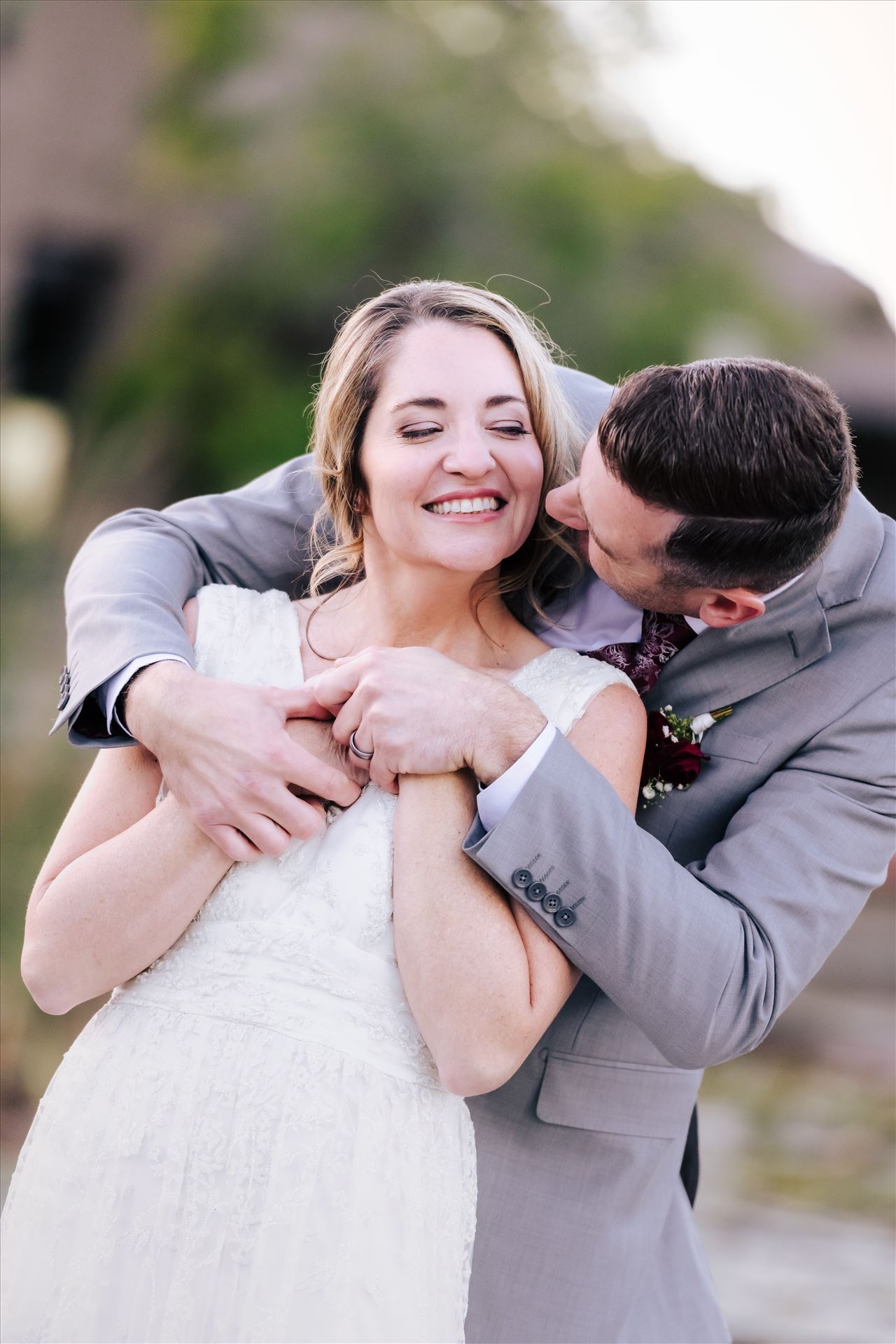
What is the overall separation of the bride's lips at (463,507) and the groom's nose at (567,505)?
97mm

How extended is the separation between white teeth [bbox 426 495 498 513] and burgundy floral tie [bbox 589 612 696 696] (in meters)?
0.33

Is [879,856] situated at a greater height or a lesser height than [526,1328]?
greater

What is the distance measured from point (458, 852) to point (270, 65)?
12.1m

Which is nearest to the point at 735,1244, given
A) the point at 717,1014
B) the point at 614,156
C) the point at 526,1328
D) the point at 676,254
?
the point at 526,1328

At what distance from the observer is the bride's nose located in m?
2.10

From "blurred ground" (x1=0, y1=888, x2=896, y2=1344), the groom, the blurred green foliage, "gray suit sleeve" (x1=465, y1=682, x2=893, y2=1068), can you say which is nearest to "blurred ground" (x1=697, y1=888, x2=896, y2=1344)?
"blurred ground" (x1=0, y1=888, x2=896, y2=1344)

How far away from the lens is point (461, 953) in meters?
1.82

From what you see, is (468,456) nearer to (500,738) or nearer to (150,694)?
(500,738)

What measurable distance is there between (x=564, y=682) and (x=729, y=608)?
0.30 m

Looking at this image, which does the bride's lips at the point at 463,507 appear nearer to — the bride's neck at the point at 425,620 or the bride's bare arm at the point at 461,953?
the bride's neck at the point at 425,620

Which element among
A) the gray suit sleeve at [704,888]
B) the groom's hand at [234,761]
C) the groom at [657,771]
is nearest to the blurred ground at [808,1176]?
the groom at [657,771]

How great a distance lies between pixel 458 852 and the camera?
1889mm

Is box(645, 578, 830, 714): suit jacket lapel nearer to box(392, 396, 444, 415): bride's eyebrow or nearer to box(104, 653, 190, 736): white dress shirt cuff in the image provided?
box(392, 396, 444, 415): bride's eyebrow

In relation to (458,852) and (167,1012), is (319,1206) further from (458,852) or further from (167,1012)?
(458,852)
